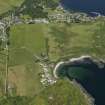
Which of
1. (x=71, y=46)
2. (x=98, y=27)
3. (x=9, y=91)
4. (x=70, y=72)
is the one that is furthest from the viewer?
(x=98, y=27)

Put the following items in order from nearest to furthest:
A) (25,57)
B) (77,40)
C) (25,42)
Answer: (25,57) → (25,42) → (77,40)

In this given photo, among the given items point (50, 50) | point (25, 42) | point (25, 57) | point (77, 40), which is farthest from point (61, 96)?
point (77, 40)

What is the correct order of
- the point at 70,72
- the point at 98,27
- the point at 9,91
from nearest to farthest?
the point at 9,91, the point at 70,72, the point at 98,27

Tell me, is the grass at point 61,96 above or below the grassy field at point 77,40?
below

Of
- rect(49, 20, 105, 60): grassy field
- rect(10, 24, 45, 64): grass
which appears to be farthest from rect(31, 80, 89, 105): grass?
rect(49, 20, 105, 60): grassy field

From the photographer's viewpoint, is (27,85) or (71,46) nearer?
(27,85)

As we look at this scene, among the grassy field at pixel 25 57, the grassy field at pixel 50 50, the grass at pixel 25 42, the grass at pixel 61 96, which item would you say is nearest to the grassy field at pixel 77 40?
the grassy field at pixel 50 50

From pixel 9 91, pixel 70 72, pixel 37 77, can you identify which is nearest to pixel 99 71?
pixel 70 72

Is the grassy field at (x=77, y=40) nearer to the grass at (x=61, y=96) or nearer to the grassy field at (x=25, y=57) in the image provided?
the grassy field at (x=25, y=57)

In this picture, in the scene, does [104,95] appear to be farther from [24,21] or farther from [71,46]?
[24,21]

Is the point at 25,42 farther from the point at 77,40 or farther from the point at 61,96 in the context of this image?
the point at 61,96

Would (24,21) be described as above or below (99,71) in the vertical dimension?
above
